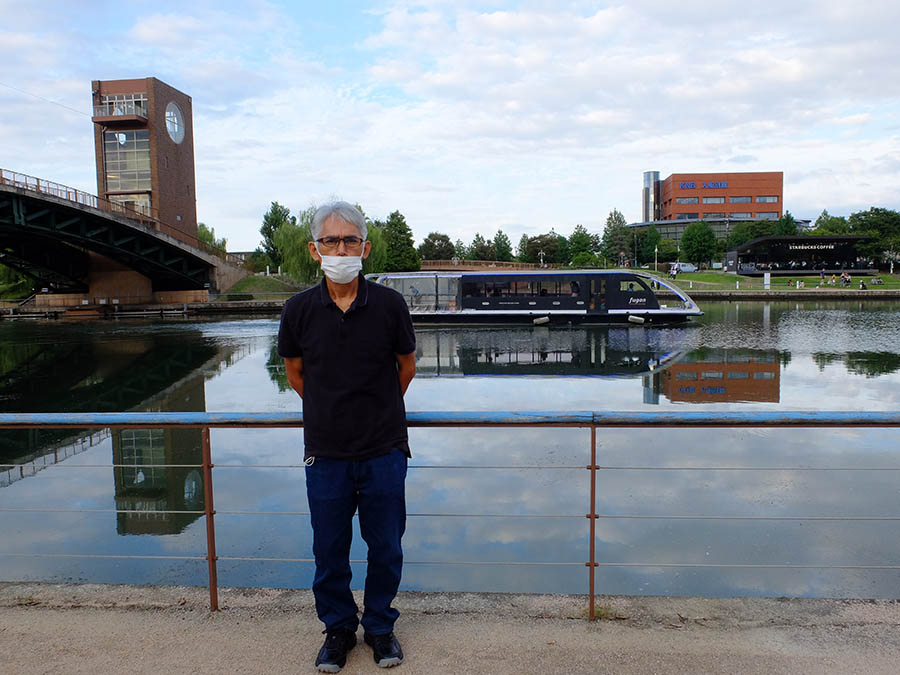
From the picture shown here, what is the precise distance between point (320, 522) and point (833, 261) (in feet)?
273

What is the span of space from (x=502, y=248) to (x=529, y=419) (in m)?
108

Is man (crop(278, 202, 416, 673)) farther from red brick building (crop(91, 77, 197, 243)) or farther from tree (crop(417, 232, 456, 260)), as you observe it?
tree (crop(417, 232, 456, 260))

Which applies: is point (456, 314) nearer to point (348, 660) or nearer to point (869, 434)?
point (869, 434)

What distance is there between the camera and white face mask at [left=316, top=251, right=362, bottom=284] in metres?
2.97

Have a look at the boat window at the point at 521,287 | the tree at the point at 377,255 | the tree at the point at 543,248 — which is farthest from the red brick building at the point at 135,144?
the tree at the point at 543,248

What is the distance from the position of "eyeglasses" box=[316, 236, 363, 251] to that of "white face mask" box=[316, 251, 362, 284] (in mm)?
46

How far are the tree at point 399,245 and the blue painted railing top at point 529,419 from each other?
225 feet

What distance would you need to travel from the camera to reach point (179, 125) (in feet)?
205

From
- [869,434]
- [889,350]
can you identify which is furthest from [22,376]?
[889,350]

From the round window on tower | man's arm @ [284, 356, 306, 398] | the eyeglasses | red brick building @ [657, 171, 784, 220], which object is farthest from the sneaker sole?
red brick building @ [657, 171, 784, 220]

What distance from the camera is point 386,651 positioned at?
283 cm

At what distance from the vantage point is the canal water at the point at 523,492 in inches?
237

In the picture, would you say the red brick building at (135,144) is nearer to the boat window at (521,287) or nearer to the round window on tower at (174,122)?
the round window on tower at (174,122)

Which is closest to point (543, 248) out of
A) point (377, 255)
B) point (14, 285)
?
point (377, 255)
